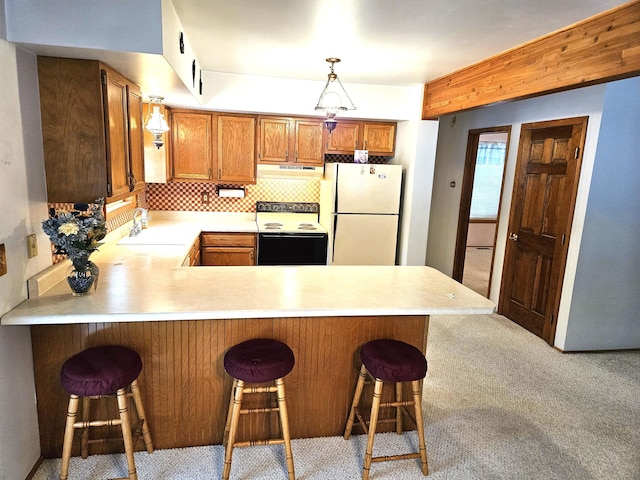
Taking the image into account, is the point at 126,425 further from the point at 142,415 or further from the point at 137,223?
the point at 137,223

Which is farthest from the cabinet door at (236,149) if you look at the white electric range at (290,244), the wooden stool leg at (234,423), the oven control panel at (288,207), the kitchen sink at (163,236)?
the wooden stool leg at (234,423)

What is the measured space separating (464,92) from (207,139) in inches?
101

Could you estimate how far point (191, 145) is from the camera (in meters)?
4.35

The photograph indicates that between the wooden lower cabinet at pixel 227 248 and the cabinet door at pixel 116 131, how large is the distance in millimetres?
1792

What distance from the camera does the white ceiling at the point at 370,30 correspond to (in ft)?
7.11

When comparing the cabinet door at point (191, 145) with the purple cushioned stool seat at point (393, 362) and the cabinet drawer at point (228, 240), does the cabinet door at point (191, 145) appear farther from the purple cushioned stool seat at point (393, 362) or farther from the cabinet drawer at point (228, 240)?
the purple cushioned stool seat at point (393, 362)

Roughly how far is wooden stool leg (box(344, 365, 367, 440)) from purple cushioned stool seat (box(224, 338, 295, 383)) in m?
0.46

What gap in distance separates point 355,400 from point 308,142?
2.97m

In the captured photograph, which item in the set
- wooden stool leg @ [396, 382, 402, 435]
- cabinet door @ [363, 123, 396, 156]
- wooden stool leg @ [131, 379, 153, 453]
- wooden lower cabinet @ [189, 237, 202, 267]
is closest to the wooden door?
cabinet door @ [363, 123, 396, 156]

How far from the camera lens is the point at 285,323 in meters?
2.26

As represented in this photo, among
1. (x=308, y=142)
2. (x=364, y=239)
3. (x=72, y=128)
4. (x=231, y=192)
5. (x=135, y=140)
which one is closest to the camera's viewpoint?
(x=72, y=128)

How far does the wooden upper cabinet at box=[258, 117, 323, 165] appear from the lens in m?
4.44

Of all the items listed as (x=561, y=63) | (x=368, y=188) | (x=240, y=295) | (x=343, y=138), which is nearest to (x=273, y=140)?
(x=343, y=138)

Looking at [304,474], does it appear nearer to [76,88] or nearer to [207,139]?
Answer: [76,88]
